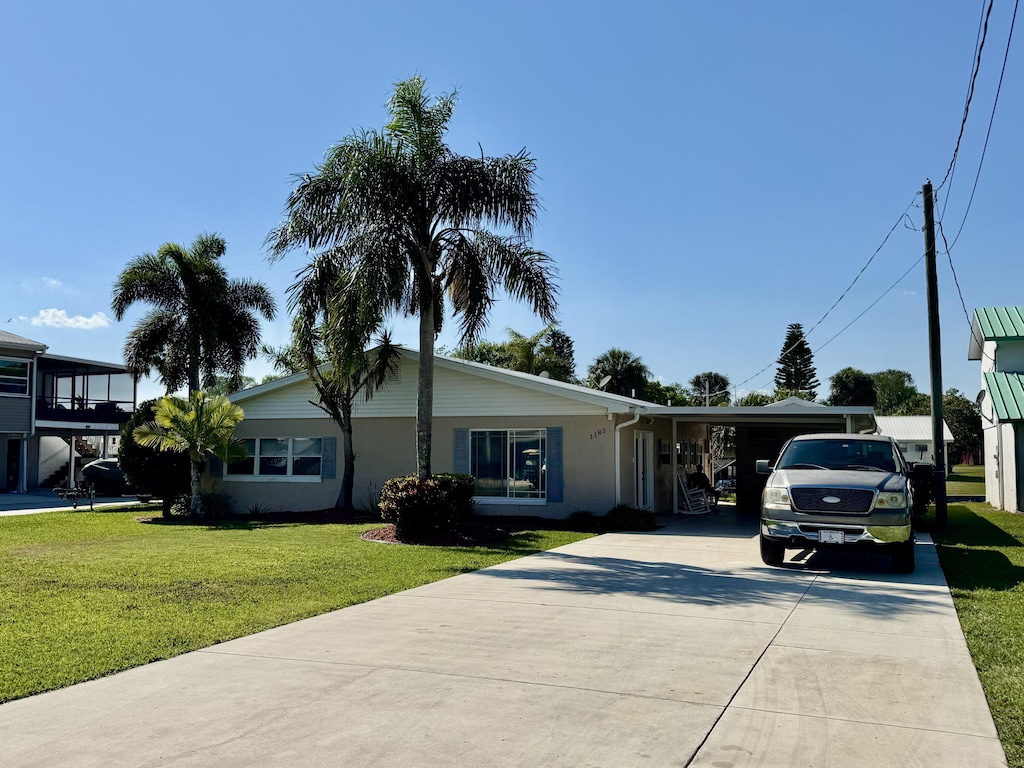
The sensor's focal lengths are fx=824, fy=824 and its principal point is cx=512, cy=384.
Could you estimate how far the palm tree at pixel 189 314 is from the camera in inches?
Answer: 974

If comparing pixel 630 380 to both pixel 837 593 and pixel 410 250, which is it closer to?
pixel 410 250

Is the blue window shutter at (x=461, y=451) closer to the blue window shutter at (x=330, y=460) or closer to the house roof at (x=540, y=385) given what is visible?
the house roof at (x=540, y=385)

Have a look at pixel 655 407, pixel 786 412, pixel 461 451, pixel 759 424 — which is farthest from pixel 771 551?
pixel 759 424

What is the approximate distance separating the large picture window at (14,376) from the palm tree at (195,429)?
1437 cm

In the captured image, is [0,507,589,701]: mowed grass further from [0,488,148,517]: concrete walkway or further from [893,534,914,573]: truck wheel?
[0,488,148,517]: concrete walkway

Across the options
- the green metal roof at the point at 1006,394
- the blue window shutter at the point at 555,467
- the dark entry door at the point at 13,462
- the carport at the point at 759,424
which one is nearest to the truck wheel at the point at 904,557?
the carport at the point at 759,424

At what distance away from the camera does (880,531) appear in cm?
1050

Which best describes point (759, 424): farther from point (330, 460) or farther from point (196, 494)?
point (196, 494)

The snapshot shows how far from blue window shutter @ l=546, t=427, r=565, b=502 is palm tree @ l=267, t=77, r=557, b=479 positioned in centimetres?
358

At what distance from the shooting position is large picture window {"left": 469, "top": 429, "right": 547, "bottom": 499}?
18.6 metres

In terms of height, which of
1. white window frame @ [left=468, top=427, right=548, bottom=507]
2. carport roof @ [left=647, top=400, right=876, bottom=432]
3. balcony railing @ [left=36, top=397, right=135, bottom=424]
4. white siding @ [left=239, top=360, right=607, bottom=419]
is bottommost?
white window frame @ [left=468, top=427, right=548, bottom=507]

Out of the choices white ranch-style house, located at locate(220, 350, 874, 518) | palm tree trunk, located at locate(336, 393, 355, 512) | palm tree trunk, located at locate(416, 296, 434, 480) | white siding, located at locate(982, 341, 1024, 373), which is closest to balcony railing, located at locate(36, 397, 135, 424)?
white ranch-style house, located at locate(220, 350, 874, 518)

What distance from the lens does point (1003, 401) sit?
1900 centimetres

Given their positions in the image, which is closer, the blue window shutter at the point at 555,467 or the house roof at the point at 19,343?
the blue window shutter at the point at 555,467
